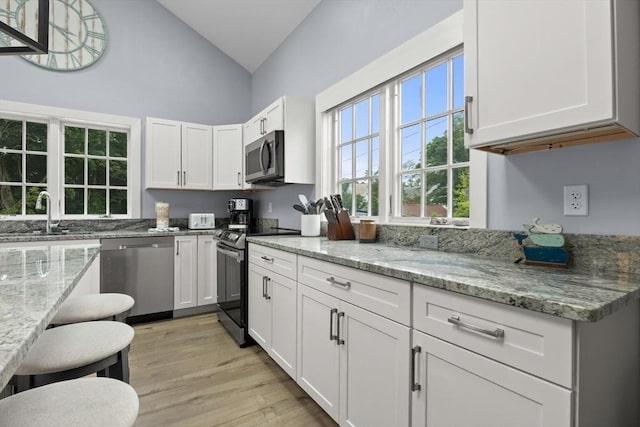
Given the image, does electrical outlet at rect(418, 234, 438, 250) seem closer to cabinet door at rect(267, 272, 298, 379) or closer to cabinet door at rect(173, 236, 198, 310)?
cabinet door at rect(267, 272, 298, 379)

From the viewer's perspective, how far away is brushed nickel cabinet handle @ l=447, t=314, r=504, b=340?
0.90m

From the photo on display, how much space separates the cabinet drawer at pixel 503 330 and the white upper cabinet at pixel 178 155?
3346 millimetres

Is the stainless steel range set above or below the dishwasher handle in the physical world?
below

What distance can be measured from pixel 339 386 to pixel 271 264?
3.16ft

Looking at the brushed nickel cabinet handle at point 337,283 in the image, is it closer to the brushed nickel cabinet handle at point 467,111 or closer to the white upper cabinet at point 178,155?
the brushed nickel cabinet handle at point 467,111

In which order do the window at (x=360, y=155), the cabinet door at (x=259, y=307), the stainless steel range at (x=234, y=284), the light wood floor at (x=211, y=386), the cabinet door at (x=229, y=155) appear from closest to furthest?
the light wood floor at (x=211, y=386) → the cabinet door at (x=259, y=307) → the window at (x=360, y=155) → the stainless steel range at (x=234, y=284) → the cabinet door at (x=229, y=155)

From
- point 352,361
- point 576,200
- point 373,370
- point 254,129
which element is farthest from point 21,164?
point 576,200

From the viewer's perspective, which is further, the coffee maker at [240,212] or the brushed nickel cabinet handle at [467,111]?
the coffee maker at [240,212]

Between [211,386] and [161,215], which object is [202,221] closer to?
[161,215]

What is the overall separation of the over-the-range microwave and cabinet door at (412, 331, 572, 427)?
212 centimetres

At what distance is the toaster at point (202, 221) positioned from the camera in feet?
12.6

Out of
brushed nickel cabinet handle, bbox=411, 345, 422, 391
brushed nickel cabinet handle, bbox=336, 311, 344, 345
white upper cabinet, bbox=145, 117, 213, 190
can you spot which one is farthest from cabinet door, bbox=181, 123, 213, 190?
brushed nickel cabinet handle, bbox=411, 345, 422, 391

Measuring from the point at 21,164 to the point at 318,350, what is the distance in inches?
144

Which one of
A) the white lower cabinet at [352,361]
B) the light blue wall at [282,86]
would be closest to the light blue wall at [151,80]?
the light blue wall at [282,86]
